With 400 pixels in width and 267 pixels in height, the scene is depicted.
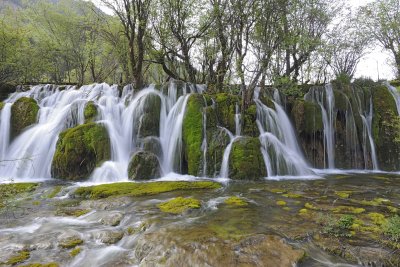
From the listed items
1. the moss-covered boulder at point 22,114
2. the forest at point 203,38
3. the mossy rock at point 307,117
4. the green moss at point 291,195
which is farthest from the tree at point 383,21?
the moss-covered boulder at point 22,114

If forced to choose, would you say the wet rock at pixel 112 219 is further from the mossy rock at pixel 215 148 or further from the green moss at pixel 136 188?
the mossy rock at pixel 215 148

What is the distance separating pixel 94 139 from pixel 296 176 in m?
9.00

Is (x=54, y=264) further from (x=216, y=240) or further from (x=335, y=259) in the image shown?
(x=335, y=259)

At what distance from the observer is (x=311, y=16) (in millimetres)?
21000

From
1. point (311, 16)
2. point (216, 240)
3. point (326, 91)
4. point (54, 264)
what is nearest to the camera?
point (54, 264)

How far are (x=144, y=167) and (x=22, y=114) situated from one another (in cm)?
814

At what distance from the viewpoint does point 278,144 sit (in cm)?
1389

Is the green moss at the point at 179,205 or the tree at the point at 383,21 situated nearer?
the green moss at the point at 179,205

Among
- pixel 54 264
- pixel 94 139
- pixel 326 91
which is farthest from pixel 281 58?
pixel 54 264

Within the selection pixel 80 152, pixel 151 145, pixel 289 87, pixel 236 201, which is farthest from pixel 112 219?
pixel 289 87

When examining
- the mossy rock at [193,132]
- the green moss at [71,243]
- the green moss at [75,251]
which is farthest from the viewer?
the mossy rock at [193,132]

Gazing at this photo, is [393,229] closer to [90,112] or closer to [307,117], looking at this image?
[307,117]

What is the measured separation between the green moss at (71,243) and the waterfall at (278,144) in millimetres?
8645

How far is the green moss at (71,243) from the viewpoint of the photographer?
5.47 meters
